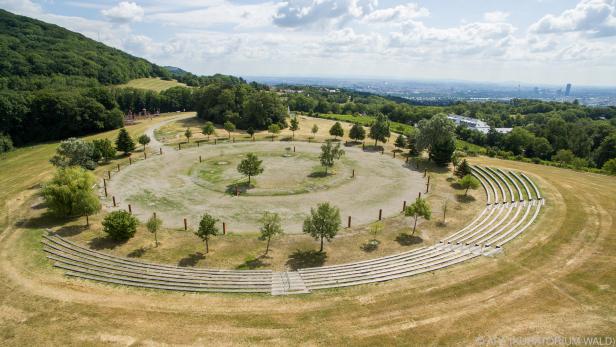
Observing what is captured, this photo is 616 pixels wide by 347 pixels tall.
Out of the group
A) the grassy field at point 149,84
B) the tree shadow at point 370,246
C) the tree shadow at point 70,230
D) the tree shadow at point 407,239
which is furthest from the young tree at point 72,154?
the grassy field at point 149,84

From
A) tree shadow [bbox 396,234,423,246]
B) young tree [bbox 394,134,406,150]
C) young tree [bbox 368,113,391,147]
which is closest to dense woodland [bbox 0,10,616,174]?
young tree [bbox 368,113,391,147]

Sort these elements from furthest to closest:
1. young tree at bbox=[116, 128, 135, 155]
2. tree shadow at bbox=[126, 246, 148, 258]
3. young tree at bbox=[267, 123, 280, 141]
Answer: young tree at bbox=[267, 123, 280, 141], young tree at bbox=[116, 128, 135, 155], tree shadow at bbox=[126, 246, 148, 258]

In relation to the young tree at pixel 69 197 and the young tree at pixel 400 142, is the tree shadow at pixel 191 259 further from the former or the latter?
the young tree at pixel 400 142

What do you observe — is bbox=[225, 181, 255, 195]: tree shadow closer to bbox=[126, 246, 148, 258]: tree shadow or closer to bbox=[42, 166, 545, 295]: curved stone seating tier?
bbox=[126, 246, 148, 258]: tree shadow

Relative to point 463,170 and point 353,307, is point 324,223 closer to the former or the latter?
point 353,307

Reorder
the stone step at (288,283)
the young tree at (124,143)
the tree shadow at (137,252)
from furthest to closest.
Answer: the young tree at (124,143) < the tree shadow at (137,252) < the stone step at (288,283)

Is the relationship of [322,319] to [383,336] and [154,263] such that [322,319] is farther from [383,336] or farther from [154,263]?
[154,263]
